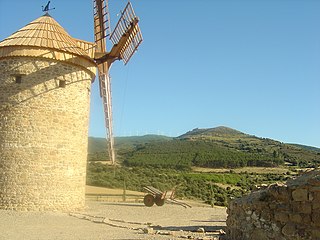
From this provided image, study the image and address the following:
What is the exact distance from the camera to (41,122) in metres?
13.0

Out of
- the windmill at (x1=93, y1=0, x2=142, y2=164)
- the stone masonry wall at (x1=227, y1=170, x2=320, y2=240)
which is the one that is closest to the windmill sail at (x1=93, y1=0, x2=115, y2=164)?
the windmill at (x1=93, y1=0, x2=142, y2=164)

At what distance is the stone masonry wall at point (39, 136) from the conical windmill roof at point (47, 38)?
0.54 m

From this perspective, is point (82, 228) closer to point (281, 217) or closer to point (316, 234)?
point (281, 217)

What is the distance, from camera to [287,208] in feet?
18.6

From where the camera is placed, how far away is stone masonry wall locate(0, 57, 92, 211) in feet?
41.4

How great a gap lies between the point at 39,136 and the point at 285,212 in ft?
31.1

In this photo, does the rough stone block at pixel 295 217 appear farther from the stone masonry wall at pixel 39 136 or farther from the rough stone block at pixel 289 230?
the stone masonry wall at pixel 39 136

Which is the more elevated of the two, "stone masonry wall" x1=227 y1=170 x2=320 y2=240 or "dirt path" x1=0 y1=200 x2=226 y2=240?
"stone masonry wall" x1=227 y1=170 x2=320 y2=240

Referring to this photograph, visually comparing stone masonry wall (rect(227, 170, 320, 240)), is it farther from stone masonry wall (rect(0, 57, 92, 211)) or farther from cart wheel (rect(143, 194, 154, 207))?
cart wheel (rect(143, 194, 154, 207))

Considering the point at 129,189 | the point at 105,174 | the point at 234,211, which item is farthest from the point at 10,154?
the point at 105,174

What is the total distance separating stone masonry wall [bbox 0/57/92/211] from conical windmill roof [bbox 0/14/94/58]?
1.78ft

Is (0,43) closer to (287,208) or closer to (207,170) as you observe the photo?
(287,208)

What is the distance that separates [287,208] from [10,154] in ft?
32.7

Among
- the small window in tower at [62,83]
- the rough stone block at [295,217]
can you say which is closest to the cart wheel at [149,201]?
the small window in tower at [62,83]
